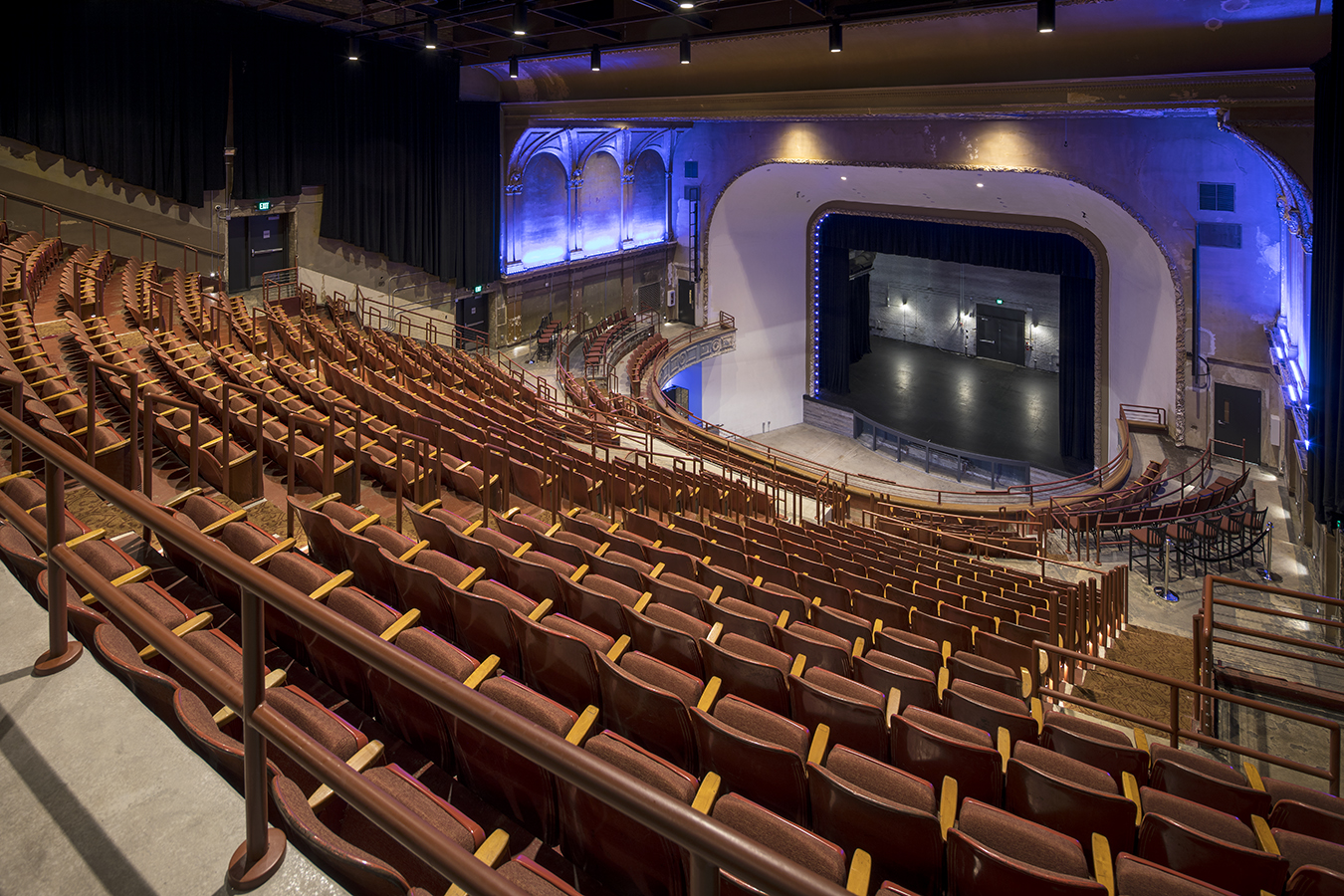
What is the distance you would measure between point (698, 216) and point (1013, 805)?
21657mm

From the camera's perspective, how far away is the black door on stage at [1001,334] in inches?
1009

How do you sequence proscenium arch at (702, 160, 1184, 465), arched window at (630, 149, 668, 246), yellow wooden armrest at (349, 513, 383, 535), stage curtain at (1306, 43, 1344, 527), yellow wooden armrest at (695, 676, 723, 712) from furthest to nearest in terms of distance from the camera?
arched window at (630, 149, 668, 246)
proscenium arch at (702, 160, 1184, 465)
stage curtain at (1306, 43, 1344, 527)
yellow wooden armrest at (349, 513, 383, 535)
yellow wooden armrest at (695, 676, 723, 712)

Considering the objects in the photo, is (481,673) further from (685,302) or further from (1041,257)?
(685,302)

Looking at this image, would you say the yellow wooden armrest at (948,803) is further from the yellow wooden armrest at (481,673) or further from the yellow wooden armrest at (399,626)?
the yellow wooden armrest at (399,626)

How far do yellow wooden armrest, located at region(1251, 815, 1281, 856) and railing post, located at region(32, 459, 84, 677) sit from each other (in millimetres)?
3938

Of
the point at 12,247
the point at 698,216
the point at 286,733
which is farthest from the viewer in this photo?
the point at 698,216

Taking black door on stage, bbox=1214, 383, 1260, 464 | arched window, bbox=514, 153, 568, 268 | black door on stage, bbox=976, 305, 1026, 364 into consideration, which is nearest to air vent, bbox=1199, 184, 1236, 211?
black door on stage, bbox=1214, 383, 1260, 464

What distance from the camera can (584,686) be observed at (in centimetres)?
323

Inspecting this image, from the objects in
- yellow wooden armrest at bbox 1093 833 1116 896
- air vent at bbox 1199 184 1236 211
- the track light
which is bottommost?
yellow wooden armrest at bbox 1093 833 1116 896

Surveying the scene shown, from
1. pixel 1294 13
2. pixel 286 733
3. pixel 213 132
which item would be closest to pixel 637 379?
pixel 213 132

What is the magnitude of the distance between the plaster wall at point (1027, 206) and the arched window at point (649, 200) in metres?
0.73

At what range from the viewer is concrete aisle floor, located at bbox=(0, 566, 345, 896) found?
1.71 m

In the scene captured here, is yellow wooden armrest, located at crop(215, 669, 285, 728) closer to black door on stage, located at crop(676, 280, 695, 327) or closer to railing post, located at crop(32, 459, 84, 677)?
railing post, located at crop(32, 459, 84, 677)

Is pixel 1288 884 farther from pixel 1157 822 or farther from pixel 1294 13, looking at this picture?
pixel 1294 13
